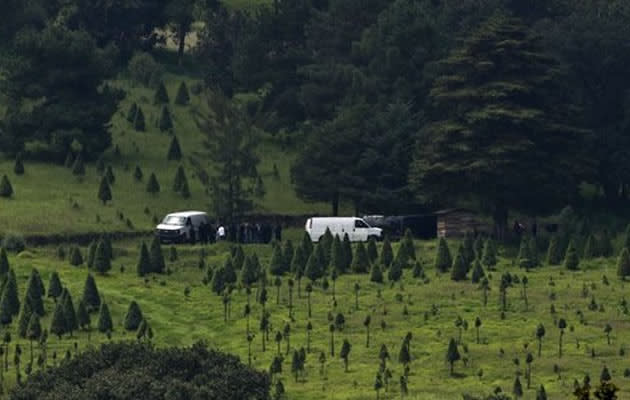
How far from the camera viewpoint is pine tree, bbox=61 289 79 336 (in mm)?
108812

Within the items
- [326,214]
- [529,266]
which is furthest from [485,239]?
[326,214]

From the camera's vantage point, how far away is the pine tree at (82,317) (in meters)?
110

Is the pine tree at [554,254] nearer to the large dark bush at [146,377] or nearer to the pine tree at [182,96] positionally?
the large dark bush at [146,377]

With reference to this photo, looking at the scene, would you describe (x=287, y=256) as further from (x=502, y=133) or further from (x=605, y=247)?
(x=502, y=133)

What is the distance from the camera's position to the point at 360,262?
12331 cm

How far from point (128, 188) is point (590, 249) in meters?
28.0

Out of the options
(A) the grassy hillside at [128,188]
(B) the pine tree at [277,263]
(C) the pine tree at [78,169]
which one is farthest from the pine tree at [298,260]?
(C) the pine tree at [78,169]

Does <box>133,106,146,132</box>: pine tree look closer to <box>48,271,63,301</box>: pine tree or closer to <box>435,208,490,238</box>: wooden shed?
<box>435,208,490,238</box>: wooden shed

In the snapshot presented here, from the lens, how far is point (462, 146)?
445 feet

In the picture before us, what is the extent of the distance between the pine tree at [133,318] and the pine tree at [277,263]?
12.9 meters

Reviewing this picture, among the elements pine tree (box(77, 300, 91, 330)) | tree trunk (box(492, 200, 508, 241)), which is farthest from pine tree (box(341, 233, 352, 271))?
pine tree (box(77, 300, 91, 330))

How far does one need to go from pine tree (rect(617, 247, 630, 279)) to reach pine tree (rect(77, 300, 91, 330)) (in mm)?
25029

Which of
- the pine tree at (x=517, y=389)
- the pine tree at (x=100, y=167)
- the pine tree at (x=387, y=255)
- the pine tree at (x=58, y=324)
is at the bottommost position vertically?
the pine tree at (x=517, y=389)

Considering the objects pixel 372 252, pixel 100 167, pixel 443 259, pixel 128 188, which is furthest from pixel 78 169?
pixel 443 259
